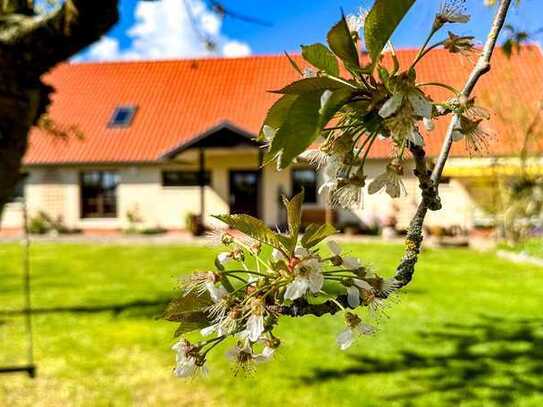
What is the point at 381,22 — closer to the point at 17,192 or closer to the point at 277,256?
the point at 277,256

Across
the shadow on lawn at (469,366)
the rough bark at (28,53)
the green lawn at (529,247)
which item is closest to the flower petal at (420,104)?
the rough bark at (28,53)

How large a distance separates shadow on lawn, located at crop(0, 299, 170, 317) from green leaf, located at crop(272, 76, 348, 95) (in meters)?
6.84

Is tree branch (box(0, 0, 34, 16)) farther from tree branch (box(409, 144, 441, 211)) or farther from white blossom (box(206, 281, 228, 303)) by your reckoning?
tree branch (box(409, 144, 441, 211))

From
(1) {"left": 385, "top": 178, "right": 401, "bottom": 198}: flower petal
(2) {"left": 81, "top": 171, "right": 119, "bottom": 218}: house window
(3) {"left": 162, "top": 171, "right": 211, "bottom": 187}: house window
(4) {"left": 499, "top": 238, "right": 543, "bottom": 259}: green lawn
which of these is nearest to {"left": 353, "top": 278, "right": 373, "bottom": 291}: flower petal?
(1) {"left": 385, "top": 178, "right": 401, "bottom": 198}: flower petal

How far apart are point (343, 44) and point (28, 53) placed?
2772 mm

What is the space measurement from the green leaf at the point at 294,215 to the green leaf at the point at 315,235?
0.03 metres

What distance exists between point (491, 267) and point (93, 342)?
710cm

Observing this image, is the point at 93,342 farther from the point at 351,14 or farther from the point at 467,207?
the point at 467,207

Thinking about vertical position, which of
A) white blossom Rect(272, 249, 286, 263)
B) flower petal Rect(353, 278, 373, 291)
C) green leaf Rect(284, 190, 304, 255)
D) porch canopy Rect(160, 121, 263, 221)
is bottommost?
flower petal Rect(353, 278, 373, 291)

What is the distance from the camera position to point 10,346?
19.6 feet

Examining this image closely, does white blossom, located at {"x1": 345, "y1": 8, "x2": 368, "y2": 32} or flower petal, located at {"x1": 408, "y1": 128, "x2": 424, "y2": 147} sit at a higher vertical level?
white blossom, located at {"x1": 345, "y1": 8, "x2": 368, "y2": 32}

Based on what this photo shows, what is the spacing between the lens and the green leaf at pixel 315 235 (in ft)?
2.13

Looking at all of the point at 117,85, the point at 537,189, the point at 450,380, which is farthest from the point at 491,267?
the point at 117,85

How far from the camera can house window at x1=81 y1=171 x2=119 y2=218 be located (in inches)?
709
